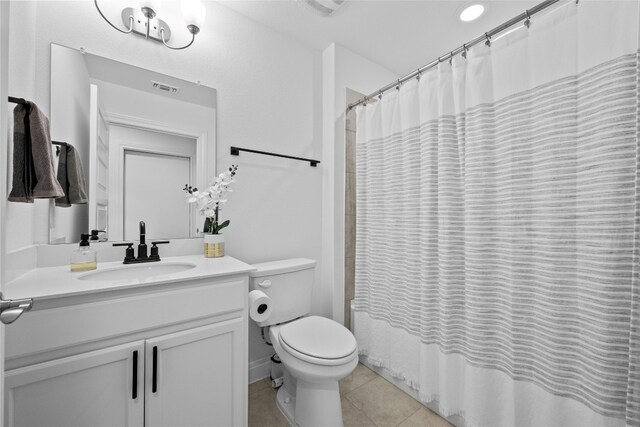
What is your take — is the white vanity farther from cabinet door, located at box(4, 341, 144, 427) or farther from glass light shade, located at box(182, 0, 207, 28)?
glass light shade, located at box(182, 0, 207, 28)

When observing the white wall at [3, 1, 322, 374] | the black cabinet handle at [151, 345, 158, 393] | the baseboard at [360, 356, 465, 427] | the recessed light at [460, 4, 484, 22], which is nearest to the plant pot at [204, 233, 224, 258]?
the white wall at [3, 1, 322, 374]

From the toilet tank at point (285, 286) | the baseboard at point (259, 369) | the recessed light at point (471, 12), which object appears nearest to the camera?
the toilet tank at point (285, 286)

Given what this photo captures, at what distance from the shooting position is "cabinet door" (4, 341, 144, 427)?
0.78 metres

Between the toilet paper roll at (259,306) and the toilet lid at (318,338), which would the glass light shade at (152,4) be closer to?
the toilet paper roll at (259,306)

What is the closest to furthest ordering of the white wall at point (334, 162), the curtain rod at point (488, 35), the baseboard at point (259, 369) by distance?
the curtain rod at point (488, 35) < the baseboard at point (259, 369) < the white wall at point (334, 162)

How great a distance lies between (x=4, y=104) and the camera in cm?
57

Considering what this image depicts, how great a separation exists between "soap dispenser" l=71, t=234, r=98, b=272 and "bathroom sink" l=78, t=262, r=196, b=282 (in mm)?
39

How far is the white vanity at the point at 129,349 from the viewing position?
0.79 metres

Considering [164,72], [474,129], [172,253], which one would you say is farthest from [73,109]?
[474,129]

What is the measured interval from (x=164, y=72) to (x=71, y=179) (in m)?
0.73

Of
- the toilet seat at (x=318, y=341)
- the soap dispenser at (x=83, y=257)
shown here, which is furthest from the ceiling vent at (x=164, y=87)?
the toilet seat at (x=318, y=341)

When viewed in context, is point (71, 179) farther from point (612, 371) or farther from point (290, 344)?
point (612, 371)

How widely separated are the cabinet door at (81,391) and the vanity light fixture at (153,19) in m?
1.46

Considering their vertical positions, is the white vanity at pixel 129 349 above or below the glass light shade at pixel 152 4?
below
